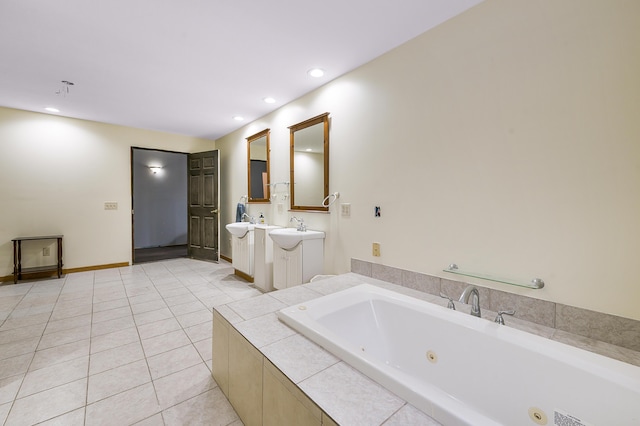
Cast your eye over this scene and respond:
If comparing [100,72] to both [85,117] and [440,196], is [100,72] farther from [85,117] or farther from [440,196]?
[440,196]

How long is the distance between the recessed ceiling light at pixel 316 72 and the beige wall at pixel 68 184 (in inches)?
142

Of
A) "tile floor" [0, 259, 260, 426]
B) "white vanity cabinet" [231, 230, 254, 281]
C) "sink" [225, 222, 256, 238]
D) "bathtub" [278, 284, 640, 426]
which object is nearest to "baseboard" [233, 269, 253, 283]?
"white vanity cabinet" [231, 230, 254, 281]

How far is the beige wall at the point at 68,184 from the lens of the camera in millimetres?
3631

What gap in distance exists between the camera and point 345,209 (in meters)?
2.54

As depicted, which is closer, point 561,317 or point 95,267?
point 561,317

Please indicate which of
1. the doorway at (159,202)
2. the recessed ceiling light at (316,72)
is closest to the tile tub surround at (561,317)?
the recessed ceiling light at (316,72)

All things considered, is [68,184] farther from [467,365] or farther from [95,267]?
[467,365]

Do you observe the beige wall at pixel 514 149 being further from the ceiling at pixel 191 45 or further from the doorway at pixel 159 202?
the doorway at pixel 159 202

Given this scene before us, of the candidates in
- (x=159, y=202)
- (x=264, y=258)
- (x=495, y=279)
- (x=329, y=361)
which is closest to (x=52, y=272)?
(x=159, y=202)

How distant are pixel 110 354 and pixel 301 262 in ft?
5.35

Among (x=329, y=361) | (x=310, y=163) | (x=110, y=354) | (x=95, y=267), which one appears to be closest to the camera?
(x=329, y=361)

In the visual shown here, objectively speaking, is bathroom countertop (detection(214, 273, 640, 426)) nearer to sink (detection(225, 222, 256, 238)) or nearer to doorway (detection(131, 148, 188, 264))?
sink (detection(225, 222, 256, 238))

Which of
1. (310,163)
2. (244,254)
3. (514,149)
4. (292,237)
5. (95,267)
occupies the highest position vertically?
(310,163)

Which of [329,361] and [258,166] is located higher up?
[258,166]
